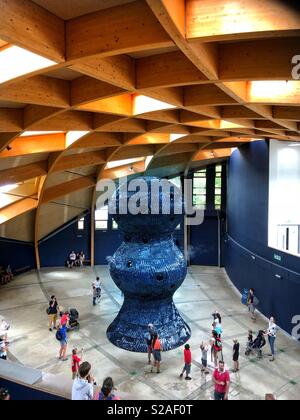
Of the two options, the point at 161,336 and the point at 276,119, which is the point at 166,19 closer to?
the point at 276,119

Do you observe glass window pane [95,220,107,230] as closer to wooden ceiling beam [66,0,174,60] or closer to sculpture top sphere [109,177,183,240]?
sculpture top sphere [109,177,183,240]

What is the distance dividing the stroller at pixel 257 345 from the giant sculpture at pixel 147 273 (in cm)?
217

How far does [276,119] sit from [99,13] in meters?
5.73

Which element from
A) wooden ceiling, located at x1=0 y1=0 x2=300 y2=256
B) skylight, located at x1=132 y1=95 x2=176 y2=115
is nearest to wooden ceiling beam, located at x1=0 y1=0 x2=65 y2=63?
wooden ceiling, located at x1=0 y1=0 x2=300 y2=256

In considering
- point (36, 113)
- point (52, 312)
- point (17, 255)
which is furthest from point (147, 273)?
point (17, 255)

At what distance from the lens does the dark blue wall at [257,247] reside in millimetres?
12938

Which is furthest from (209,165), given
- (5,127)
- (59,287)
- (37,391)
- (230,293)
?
(37,391)

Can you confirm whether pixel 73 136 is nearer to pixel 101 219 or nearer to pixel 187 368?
pixel 187 368

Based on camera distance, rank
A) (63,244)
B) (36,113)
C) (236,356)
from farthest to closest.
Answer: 1. (63,244)
2. (236,356)
3. (36,113)

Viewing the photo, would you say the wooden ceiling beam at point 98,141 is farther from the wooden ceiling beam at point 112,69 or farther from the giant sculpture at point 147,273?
the wooden ceiling beam at point 112,69

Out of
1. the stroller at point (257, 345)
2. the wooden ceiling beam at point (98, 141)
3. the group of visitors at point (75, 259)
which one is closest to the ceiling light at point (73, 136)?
the wooden ceiling beam at point (98, 141)

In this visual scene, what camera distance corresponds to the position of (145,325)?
1188 centimetres

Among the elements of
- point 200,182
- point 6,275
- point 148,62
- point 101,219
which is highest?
point 148,62

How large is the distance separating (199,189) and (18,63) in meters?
20.2
